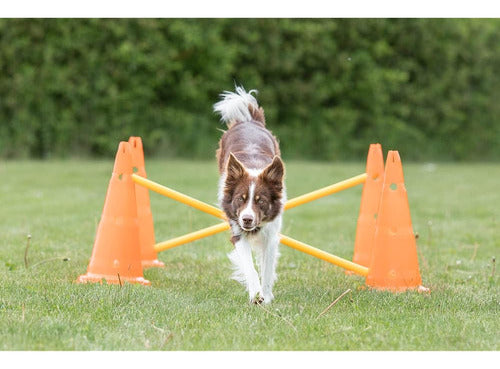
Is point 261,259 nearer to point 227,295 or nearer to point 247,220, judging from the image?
point 227,295

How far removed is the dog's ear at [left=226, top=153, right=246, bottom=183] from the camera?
5254 millimetres

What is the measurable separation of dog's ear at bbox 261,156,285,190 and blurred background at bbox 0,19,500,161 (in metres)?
11.3

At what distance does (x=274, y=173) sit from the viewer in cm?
528

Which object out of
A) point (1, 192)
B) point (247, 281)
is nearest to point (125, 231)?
point (247, 281)

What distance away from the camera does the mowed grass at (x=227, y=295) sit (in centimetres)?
428

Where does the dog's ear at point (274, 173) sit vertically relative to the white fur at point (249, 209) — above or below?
above

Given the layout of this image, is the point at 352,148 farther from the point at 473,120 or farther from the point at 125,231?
the point at 125,231

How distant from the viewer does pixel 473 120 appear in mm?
19656

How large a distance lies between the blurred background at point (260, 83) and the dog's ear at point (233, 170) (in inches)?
439

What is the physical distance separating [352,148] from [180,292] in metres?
13.7

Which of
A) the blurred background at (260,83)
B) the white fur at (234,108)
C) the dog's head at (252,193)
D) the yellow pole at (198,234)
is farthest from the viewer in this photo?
the blurred background at (260,83)

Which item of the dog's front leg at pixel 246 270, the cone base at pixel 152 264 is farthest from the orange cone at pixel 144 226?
the dog's front leg at pixel 246 270

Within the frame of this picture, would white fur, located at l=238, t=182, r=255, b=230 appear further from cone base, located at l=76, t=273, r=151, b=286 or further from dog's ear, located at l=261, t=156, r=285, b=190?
cone base, located at l=76, t=273, r=151, b=286

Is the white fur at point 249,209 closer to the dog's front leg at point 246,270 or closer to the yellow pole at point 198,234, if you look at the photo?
the dog's front leg at point 246,270
